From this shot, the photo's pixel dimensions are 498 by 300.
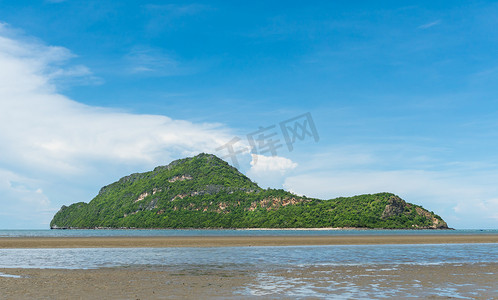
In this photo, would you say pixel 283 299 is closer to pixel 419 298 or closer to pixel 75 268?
pixel 419 298

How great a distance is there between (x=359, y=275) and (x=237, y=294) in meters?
10.2

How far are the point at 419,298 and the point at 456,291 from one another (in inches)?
123

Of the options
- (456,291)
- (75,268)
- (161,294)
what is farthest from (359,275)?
(75,268)

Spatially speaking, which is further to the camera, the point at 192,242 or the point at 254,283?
the point at 192,242

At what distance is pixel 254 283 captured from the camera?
22375mm

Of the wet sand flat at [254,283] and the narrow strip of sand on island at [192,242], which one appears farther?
the narrow strip of sand on island at [192,242]

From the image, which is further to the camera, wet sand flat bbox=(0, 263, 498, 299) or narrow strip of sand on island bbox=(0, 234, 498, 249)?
narrow strip of sand on island bbox=(0, 234, 498, 249)

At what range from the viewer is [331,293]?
1908 cm

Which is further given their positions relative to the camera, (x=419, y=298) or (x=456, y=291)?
(x=456, y=291)

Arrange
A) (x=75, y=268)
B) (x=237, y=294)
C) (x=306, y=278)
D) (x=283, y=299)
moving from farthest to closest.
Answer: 1. (x=75, y=268)
2. (x=306, y=278)
3. (x=237, y=294)
4. (x=283, y=299)

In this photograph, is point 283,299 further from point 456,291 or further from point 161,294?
point 456,291

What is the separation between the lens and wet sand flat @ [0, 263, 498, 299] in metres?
18.8

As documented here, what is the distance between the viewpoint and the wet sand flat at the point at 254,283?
1877 cm

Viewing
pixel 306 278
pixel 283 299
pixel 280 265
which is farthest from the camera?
pixel 280 265
